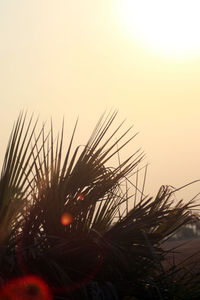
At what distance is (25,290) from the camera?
11.3ft

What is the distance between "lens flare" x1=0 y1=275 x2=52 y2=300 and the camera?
3367 millimetres

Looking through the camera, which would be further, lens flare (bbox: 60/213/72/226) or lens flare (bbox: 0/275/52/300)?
lens flare (bbox: 60/213/72/226)

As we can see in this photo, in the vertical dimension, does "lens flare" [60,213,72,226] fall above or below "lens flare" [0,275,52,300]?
above

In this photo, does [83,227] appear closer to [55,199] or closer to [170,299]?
[55,199]

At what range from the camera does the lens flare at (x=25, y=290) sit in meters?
3.37

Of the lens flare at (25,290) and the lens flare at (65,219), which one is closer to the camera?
the lens flare at (25,290)

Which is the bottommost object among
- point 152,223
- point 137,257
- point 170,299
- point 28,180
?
point 170,299

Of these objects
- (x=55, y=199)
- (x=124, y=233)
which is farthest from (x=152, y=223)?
(x=55, y=199)

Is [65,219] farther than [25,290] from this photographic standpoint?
Yes

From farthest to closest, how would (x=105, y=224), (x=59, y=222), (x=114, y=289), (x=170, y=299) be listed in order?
(x=105, y=224) → (x=59, y=222) → (x=170, y=299) → (x=114, y=289)

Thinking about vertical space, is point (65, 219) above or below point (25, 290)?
above

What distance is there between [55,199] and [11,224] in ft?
1.26

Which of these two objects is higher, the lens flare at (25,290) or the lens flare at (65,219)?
the lens flare at (65,219)

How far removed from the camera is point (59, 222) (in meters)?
4.11
